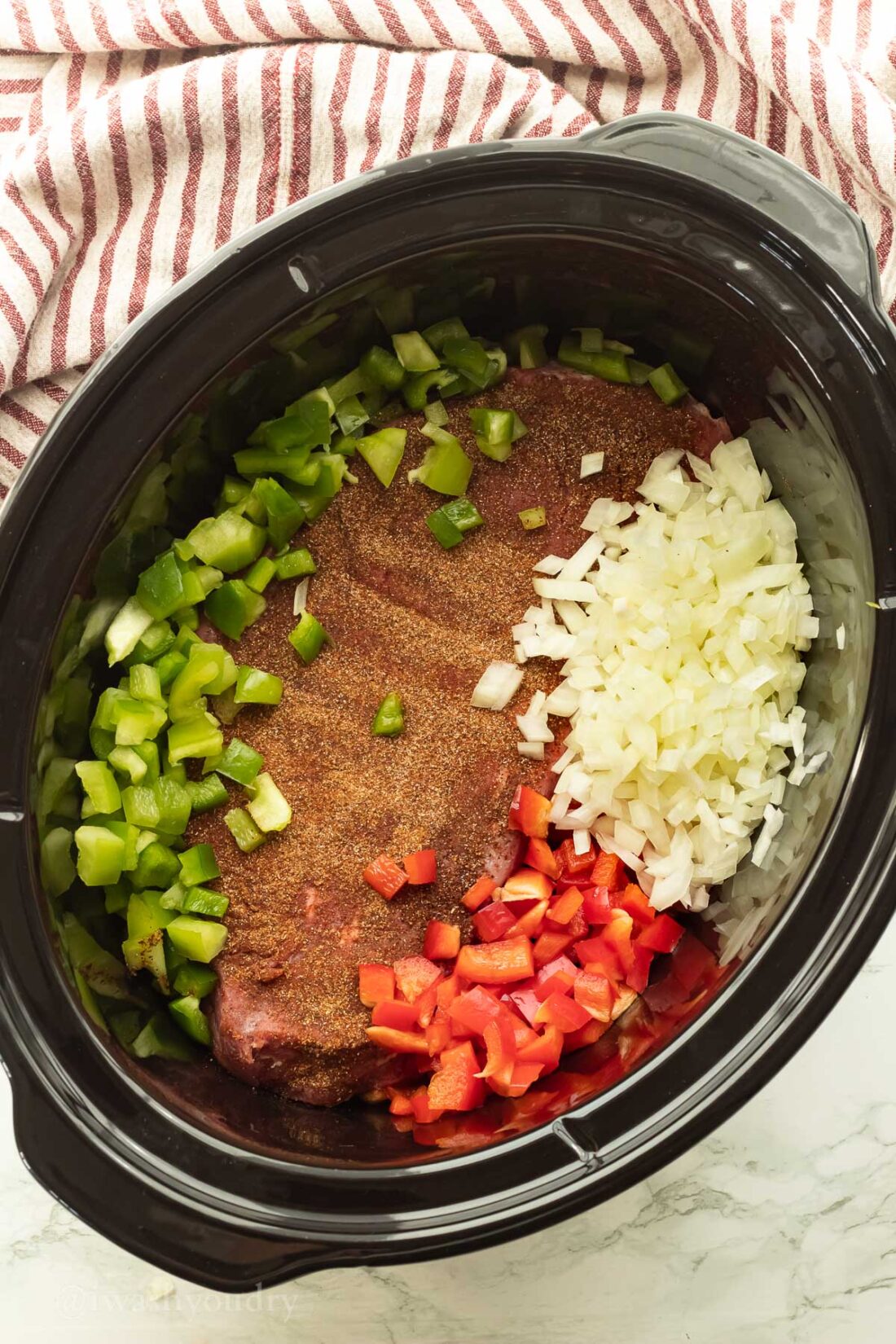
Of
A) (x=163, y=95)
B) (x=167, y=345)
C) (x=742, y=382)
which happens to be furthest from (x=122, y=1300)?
(x=163, y=95)

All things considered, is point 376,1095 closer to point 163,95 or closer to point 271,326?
point 271,326

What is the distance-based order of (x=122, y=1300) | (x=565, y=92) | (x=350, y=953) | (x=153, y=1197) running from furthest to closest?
(x=122, y=1300), (x=565, y=92), (x=350, y=953), (x=153, y=1197)

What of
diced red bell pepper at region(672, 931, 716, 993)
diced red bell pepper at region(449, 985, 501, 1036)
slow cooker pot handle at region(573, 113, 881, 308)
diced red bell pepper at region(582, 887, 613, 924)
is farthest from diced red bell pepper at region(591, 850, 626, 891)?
slow cooker pot handle at region(573, 113, 881, 308)

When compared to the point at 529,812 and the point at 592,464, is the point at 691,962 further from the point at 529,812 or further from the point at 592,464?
the point at 592,464

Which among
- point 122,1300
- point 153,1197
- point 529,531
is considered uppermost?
point 529,531

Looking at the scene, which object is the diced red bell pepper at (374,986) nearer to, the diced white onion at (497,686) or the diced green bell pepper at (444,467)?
the diced white onion at (497,686)

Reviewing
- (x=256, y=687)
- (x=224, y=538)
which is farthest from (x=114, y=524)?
(x=256, y=687)

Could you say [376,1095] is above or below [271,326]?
below
